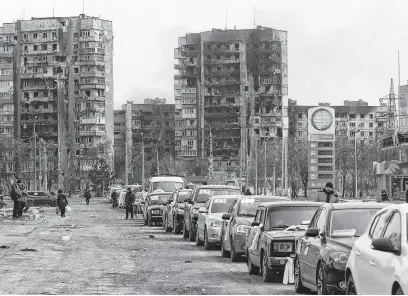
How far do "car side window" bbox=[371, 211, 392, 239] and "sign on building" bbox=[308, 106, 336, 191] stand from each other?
56852mm

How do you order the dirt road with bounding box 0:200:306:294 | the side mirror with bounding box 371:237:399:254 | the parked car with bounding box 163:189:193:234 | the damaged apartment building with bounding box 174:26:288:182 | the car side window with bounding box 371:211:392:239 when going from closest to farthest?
the side mirror with bounding box 371:237:399:254, the car side window with bounding box 371:211:392:239, the dirt road with bounding box 0:200:306:294, the parked car with bounding box 163:189:193:234, the damaged apartment building with bounding box 174:26:288:182

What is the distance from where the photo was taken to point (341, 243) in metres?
15.8

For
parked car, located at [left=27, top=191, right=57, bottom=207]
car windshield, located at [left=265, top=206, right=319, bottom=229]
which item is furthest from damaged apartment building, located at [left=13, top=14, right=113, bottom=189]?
car windshield, located at [left=265, top=206, right=319, bottom=229]

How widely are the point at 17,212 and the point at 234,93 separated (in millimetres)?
136116

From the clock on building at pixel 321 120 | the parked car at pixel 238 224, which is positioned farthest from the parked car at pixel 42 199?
the parked car at pixel 238 224

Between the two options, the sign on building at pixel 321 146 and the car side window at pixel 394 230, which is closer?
the car side window at pixel 394 230

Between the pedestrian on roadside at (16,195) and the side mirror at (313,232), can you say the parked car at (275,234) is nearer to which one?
the side mirror at (313,232)

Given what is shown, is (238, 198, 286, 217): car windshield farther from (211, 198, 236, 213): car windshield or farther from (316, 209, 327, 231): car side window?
(316, 209, 327, 231): car side window

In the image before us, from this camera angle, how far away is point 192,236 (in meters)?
35.8

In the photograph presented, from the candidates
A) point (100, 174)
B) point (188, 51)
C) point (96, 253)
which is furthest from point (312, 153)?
point (188, 51)

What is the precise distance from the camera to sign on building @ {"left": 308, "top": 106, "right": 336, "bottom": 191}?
7050 cm

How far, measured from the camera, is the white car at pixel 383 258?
11.4 m

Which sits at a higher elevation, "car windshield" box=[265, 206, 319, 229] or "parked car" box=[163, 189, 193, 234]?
"car windshield" box=[265, 206, 319, 229]

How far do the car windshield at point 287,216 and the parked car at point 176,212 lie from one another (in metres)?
19.0
